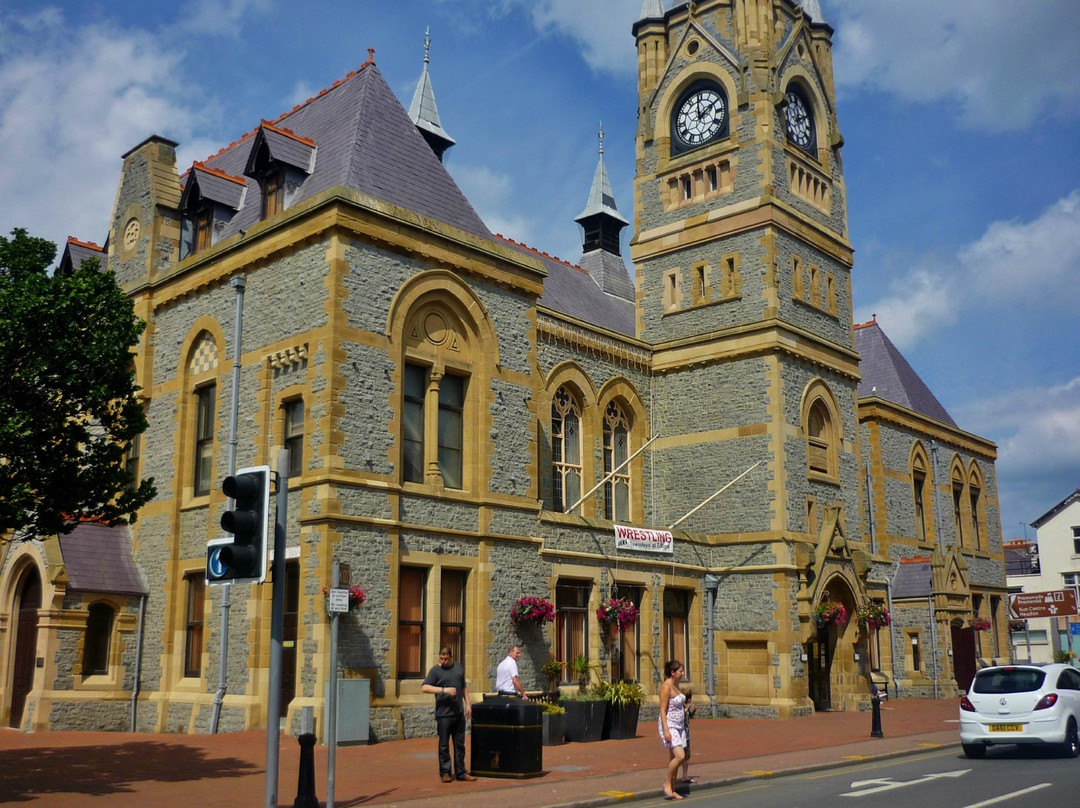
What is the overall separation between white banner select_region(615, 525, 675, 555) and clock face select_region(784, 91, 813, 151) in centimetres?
1363

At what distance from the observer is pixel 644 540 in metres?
27.3

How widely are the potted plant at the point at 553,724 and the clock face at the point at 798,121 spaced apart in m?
20.6

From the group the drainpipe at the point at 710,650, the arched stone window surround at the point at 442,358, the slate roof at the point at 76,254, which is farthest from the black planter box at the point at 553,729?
the slate roof at the point at 76,254

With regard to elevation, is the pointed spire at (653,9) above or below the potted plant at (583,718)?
above

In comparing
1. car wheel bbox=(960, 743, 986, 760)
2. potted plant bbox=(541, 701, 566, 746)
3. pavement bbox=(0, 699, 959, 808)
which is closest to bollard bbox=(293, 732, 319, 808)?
pavement bbox=(0, 699, 959, 808)

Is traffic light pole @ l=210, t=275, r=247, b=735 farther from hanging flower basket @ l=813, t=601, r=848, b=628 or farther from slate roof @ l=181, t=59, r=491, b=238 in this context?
hanging flower basket @ l=813, t=601, r=848, b=628

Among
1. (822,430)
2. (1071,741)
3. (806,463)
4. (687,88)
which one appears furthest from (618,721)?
(687,88)

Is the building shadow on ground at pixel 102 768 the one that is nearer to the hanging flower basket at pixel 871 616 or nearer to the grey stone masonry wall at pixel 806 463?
the grey stone masonry wall at pixel 806 463

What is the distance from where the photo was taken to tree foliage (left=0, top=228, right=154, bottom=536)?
46.2 ft

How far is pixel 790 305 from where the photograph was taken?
31359mm

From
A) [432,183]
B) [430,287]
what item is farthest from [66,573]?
[432,183]

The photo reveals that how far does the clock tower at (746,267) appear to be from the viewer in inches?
1191

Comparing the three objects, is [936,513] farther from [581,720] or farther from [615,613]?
[581,720]

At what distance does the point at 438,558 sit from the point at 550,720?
399cm
